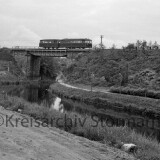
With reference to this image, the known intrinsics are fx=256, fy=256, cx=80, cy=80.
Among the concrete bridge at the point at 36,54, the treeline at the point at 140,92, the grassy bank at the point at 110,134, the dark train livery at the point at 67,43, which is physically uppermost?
the dark train livery at the point at 67,43

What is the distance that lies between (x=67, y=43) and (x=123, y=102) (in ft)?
150

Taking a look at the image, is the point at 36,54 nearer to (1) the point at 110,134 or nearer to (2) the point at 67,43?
(2) the point at 67,43

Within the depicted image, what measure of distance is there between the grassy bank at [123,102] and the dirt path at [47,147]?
17511mm

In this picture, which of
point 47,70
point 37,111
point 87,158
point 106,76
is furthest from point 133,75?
point 47,70

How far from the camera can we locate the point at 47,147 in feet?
30.9

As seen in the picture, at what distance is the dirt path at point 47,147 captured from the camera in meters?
8.35

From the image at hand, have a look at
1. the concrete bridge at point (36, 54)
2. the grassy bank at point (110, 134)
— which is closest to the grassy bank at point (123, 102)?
the grassy bank at point (110, 134)

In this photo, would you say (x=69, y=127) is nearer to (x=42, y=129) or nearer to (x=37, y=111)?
(x=42, y=129)

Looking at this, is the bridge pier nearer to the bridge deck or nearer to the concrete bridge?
the concrete bridge

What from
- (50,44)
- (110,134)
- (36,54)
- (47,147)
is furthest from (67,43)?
(47,147)

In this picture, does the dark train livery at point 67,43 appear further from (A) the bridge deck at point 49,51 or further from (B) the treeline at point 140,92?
(B) the treeline at point 140,92

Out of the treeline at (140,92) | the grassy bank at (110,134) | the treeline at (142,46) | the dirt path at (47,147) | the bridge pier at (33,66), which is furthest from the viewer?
the bridge pier at (33,66)

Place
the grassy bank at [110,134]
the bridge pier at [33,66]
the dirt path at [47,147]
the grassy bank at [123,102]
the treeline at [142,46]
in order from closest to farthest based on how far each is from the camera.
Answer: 1. the dirt path at [47,147]
2. the grassy bank at [110,134]
3. the grassy bank at [123,102]
4. the treeline at [142,46]
5. the bridge pier at [33,66]

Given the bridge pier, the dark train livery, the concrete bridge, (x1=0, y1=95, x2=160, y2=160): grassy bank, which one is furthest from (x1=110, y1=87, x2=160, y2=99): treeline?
the bridge pier
